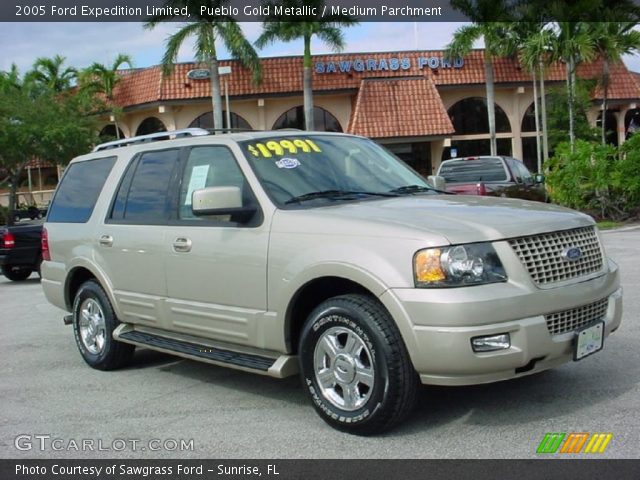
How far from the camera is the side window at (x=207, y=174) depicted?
5.28 metres

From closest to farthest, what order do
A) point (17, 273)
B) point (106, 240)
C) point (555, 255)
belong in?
point (555, 255), point (106, 240), point (17, 273)

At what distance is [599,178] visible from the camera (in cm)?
1902

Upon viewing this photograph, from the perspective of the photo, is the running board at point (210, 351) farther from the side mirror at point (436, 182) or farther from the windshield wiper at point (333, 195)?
the side mirror at point (436, 182)

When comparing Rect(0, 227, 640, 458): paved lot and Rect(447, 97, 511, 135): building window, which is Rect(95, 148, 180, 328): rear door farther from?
Rect(447, 97, 511, 135): building window

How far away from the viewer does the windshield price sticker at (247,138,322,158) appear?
17.5 feet

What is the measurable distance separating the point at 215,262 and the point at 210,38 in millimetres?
26078

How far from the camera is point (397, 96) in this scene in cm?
3297

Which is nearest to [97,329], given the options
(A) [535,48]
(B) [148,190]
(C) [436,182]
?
(B) [148,190]

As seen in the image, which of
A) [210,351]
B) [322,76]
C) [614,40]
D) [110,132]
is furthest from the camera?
[110,132]

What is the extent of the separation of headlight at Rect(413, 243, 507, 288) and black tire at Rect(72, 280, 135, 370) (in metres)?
3.30

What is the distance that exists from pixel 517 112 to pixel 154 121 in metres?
17.8

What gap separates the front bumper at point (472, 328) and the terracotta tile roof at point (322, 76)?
29538 millimetres

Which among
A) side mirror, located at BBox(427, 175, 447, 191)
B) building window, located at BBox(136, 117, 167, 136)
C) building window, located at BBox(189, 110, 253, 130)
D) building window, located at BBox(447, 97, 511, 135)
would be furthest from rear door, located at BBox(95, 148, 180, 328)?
building window, located at BBox(447, 97, 511, 135)

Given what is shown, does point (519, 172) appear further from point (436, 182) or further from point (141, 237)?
point (141, 237)
